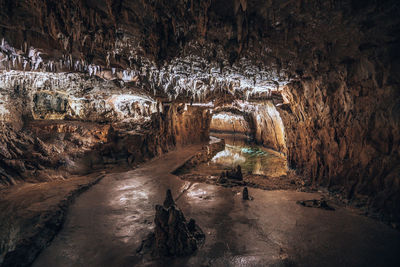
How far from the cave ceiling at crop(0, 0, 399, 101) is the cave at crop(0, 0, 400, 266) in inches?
1.6

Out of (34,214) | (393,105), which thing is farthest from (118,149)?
(393,105)

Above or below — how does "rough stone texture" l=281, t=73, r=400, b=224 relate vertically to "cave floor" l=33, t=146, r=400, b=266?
above

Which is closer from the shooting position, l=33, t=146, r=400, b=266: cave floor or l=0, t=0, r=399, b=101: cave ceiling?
l=33, t=146, r=400, b=266: cave floor

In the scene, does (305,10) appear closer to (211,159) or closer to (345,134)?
(345,134)

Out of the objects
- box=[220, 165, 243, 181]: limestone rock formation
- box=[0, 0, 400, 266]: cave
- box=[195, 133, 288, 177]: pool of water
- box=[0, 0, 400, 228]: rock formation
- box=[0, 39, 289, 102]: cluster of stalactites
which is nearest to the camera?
box=[0, 0, 400, 266]: cave

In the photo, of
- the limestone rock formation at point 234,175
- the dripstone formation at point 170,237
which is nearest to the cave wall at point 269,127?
the limestone rock formation at point 234,175

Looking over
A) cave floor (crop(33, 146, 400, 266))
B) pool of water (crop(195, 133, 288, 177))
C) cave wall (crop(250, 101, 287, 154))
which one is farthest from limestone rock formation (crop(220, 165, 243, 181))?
cave wall (crop(250, 101, 287, 154))

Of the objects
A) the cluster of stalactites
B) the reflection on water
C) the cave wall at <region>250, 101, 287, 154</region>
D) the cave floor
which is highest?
the cluster of stalactites

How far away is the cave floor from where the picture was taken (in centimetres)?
400

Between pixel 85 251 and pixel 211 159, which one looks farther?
pixel 211 159

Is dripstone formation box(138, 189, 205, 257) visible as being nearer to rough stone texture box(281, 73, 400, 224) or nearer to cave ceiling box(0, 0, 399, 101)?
cave ceiling box(0, 0, 399, 101)

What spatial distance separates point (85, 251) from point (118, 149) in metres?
8.13

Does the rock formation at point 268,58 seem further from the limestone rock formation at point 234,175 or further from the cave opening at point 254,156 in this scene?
the cave opening at point 254,156

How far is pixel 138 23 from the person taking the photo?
5.32m
